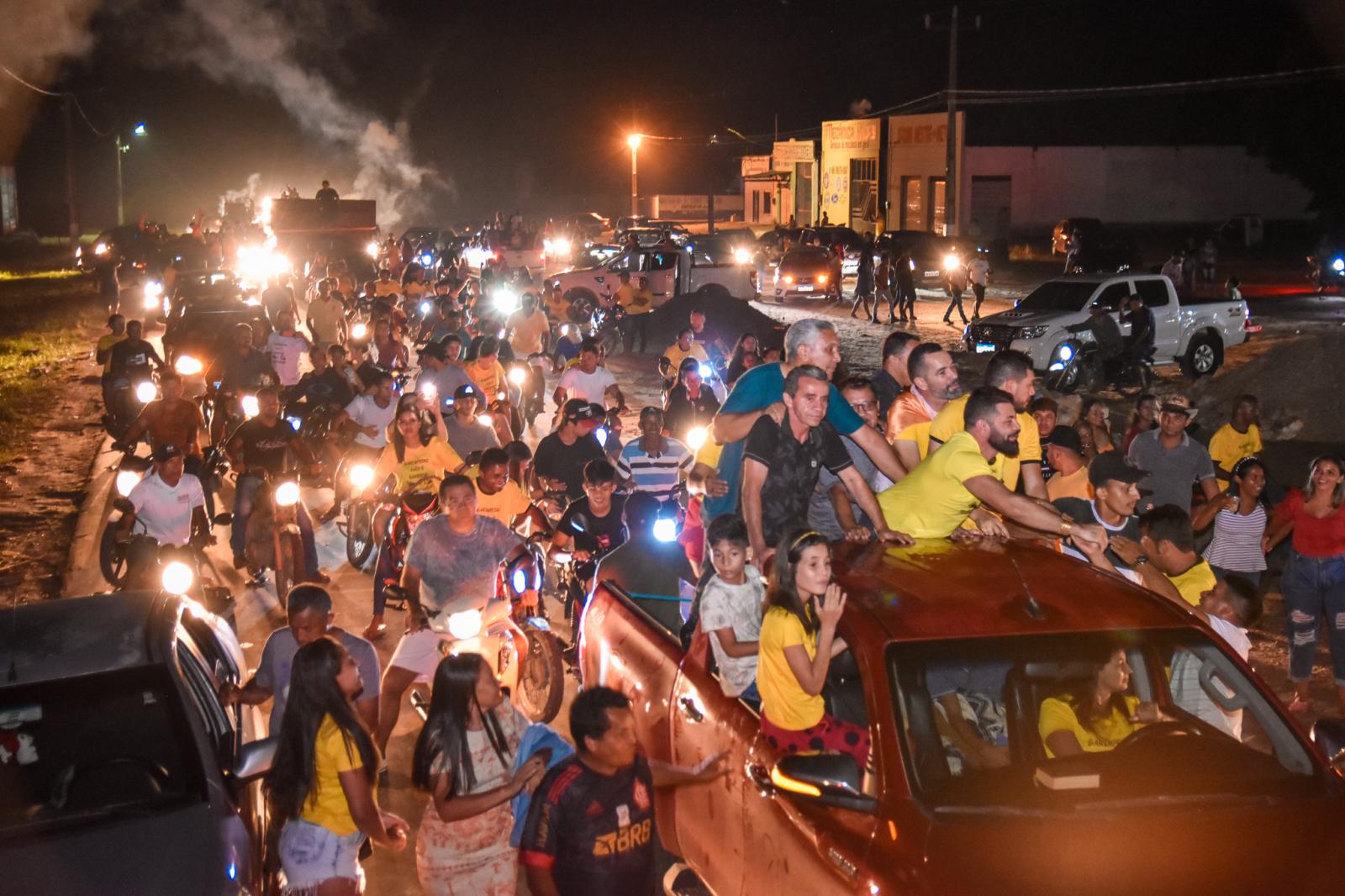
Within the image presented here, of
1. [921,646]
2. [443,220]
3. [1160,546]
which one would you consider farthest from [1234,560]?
[443,220]

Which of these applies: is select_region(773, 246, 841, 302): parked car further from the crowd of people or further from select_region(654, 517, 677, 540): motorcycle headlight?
select_region(654, 517, 677, 540): motorcycle headlight

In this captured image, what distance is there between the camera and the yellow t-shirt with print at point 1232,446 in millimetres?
10922

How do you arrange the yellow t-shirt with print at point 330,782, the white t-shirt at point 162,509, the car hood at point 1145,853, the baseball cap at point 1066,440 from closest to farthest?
the car hood at point 1145,853 → the yellow t-shirt with print at point 330,782 → the baseball cap at point 1066,440 → the white t-shirt at point 162,509

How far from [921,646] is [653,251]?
85.2 feet

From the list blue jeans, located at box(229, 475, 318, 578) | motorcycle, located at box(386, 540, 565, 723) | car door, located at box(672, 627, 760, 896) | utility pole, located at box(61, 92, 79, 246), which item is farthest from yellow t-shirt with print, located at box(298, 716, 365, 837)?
utility pole, located at box(61, 92, 79, 246)

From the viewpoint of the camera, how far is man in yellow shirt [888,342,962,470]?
24.6 ft

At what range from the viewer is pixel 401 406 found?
10156 millimetres

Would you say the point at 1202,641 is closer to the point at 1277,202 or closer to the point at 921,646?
the point at 921,646

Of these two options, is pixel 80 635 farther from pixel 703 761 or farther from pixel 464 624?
pixel 464 624

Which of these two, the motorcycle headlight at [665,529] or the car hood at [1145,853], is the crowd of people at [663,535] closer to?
the motorcycle headlight at [665,529]

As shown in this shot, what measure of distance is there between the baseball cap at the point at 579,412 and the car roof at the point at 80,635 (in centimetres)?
494

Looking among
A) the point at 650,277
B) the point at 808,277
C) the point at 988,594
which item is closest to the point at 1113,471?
the point at 988,594

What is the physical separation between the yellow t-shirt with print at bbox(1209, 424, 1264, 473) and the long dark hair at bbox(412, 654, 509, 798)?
25.9 feet

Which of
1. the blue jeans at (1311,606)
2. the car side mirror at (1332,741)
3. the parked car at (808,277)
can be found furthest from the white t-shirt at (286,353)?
the parked car at (808,277)
